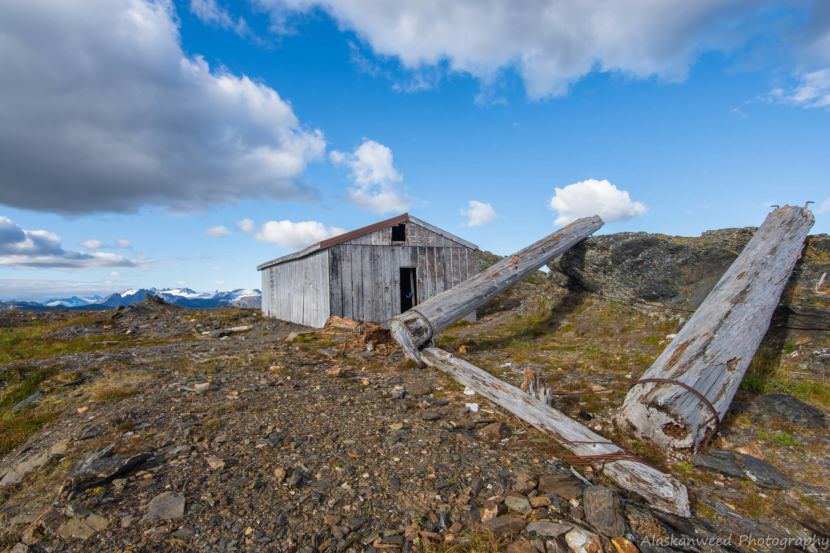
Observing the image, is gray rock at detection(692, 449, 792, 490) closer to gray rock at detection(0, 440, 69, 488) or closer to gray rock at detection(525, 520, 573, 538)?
gray rock at detection(525, 520, 573, 538)

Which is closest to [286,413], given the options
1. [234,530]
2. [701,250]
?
[234,530]

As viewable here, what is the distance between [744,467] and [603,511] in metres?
2.33

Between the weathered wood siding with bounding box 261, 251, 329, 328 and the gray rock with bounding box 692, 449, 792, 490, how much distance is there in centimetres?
1205

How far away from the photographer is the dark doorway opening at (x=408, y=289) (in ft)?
54.0

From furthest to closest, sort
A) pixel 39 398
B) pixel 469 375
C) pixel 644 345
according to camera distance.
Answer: pixel 644 345, pixel 39 398, pixel 469 375

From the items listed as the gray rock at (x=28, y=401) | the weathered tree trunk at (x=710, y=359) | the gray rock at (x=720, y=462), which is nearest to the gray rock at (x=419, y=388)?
the weathered tree trunk at (x=710, y=359)

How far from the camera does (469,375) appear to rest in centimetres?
688

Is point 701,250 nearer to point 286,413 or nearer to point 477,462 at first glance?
point 477,462

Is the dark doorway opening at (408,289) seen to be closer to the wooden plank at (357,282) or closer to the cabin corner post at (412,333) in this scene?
the wooden plank at (357,282)

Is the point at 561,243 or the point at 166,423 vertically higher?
the point at 561,243

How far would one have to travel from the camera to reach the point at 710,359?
18.2ft

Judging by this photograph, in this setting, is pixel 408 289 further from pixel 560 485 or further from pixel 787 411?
pixel 560 485

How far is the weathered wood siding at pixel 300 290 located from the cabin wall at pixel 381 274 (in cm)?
50

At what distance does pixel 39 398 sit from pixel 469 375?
25.3 feet
